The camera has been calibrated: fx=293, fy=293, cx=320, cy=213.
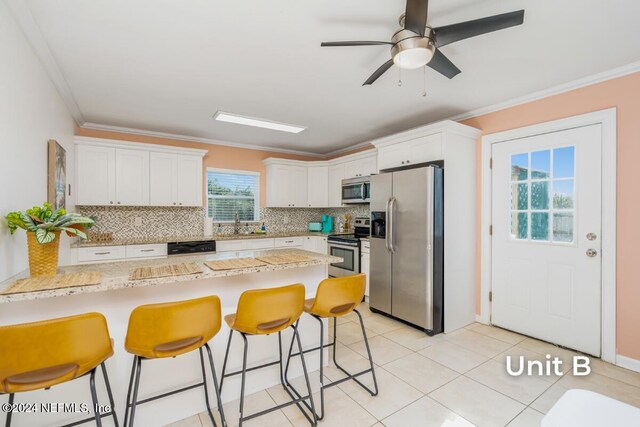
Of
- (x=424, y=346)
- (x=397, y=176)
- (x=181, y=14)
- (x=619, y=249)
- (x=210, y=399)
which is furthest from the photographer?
(x=397, y=176)

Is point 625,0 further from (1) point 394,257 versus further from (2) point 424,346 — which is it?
(2) point 424,346

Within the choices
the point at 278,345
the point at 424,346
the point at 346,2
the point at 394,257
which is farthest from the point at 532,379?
the point at 346,2

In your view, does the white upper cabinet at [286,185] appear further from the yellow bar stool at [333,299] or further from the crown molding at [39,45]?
the yellow bar stool at [333,299]

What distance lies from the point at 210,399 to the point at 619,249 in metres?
3.52

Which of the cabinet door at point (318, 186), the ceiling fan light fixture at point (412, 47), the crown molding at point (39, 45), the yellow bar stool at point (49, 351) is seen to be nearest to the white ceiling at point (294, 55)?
the crown molding at point (39, 45)

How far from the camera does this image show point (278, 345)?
7.57 ft

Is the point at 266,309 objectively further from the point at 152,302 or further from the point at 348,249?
the point at 348,249

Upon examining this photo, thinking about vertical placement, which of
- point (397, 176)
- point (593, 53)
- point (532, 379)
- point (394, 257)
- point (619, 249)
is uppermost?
point (593, 53)

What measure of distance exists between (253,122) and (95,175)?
2.17 meters

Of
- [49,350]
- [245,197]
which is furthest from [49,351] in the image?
[245,197]

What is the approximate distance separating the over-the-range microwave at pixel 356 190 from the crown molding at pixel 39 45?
12.1ft

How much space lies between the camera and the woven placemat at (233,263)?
186 cm

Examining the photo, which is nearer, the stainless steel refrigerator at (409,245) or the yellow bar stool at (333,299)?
the yellow bar stool at (333,299)

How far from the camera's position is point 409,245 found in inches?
132
